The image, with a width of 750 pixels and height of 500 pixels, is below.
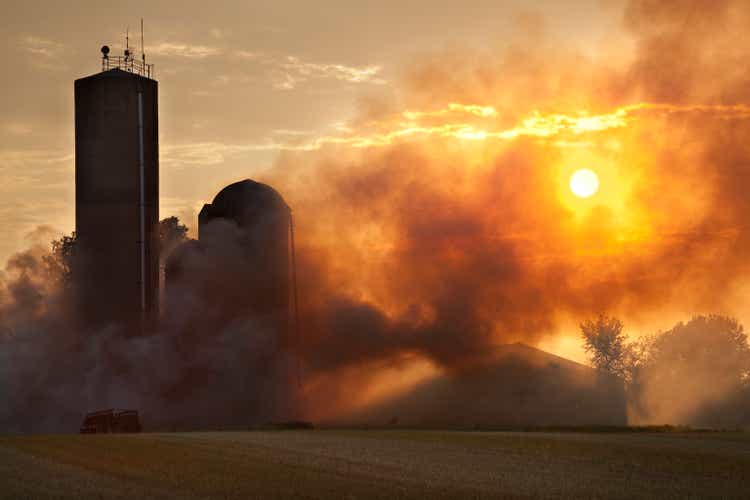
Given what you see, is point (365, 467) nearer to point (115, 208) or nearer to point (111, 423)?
point (111, 423)

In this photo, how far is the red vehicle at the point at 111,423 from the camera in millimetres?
67500

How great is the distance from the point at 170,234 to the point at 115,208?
14168 millimetres

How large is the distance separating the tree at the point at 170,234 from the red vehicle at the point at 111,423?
19.1m

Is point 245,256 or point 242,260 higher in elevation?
point 245,256

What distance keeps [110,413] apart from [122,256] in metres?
17.1

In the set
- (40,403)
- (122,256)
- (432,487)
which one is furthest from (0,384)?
(432,487)

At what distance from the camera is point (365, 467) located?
3956 cm

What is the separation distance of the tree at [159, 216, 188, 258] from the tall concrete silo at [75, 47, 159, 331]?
202 centimetres

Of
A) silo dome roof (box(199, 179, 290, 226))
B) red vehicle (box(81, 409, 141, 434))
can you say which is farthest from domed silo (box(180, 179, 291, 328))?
red vehicle (box(81, 409, 141, 434))

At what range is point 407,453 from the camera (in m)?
45.8

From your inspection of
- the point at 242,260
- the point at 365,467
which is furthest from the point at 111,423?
the point at 365,467

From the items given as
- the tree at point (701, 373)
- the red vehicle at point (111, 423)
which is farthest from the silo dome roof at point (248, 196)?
the tree at point (701, 373)

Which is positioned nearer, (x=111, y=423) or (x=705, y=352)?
(x=111, y=423)

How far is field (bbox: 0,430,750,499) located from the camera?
1308 inches
